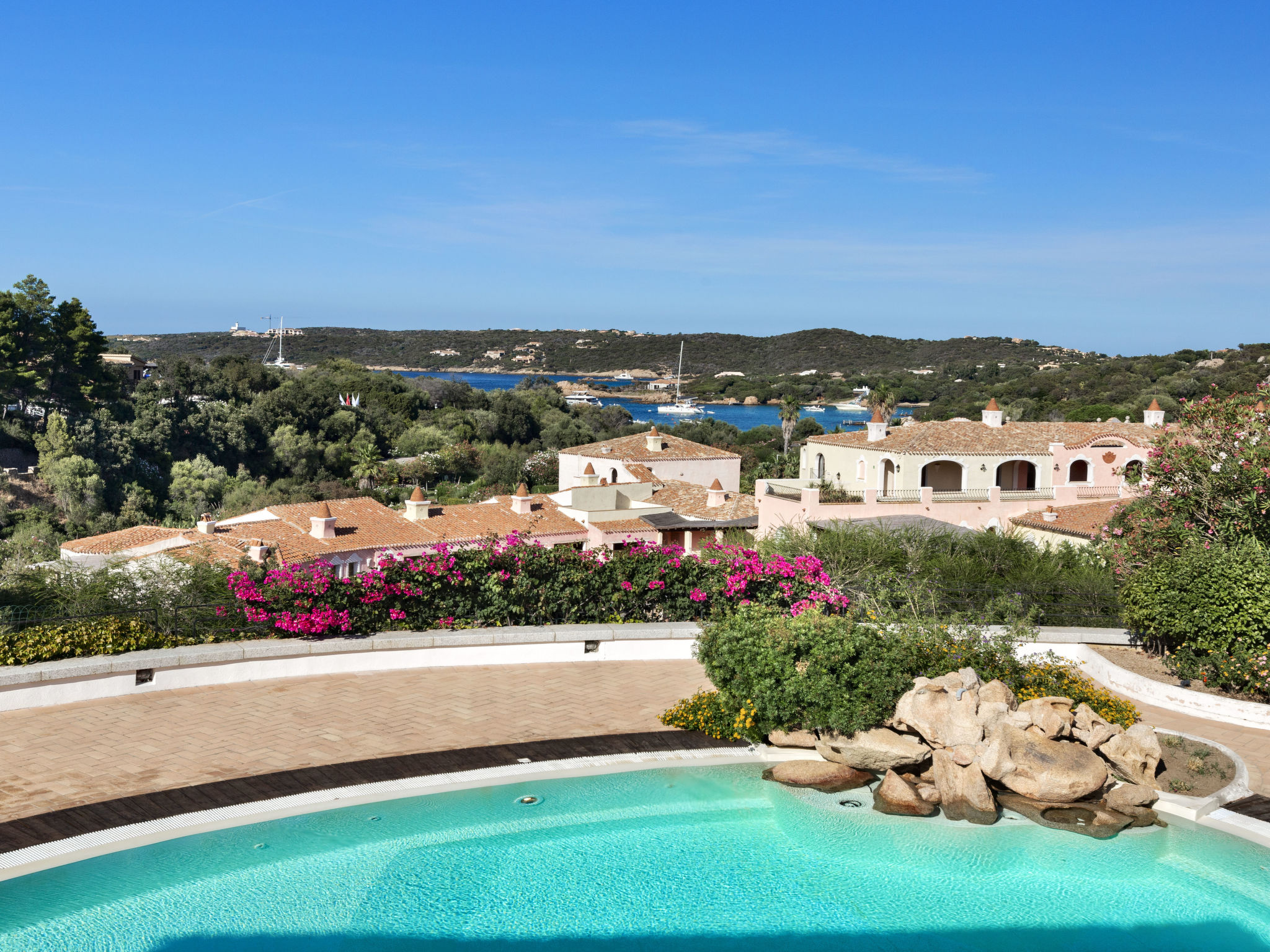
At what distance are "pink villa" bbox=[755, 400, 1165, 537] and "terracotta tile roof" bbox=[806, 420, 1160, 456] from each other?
0.15 ft

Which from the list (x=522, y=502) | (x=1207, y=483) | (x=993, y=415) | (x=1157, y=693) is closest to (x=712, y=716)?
(x=1157, y=693)

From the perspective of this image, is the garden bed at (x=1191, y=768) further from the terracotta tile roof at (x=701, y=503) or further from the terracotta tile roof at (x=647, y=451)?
the terracotta tile roof at (x=647, y=451)

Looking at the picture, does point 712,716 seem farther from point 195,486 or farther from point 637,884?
point 195,486

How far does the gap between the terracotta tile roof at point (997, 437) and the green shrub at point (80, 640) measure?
3246 cm

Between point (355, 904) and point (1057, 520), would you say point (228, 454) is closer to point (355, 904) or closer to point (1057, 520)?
point (1057, 520)

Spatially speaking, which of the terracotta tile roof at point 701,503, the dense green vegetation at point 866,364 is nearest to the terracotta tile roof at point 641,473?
the terracotta tile roof at point 701,503

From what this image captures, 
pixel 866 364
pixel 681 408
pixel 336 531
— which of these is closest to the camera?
pixel 336 531

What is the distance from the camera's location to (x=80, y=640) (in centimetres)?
929

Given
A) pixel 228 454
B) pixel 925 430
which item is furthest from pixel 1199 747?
pixel 228 454

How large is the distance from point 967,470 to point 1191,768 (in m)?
32.1

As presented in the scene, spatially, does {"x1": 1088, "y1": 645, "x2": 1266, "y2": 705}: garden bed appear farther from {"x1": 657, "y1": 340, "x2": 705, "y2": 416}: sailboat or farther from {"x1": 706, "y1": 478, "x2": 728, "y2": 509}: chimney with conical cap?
{"x1": 657, "y1": 340, "x2": 705, "y2": 416}: sailboat

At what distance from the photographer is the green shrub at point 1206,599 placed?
9.88m

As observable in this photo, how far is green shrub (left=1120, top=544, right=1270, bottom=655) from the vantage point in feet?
32.4

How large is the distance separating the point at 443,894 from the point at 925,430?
3668 cm
